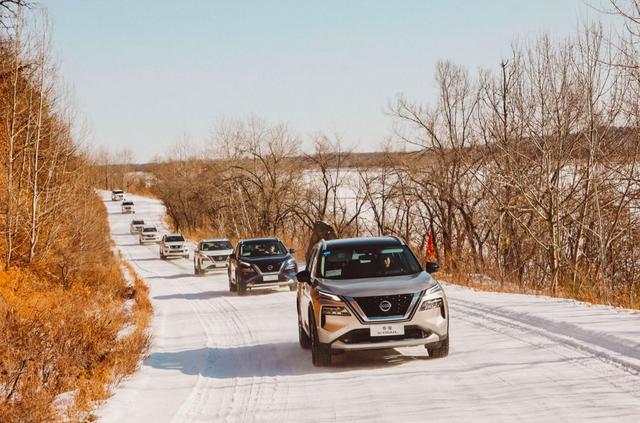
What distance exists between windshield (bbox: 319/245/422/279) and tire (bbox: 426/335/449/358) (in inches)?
47.2

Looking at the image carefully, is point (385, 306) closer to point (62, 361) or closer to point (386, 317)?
point (386, 317)

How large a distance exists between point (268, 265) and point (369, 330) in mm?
14272

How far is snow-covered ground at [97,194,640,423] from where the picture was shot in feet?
23.2

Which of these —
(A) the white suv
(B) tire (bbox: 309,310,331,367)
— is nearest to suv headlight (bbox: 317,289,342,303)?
(B) tire (bbox: 309,310,331,367)

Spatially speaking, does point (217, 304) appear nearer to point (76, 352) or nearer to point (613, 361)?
point (76, 352)

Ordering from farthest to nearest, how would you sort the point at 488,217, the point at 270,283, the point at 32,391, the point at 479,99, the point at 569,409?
the point at 488,217 < the point at 479,99 < the point at 270,283 < the point at 32,391 < the point at 569,409

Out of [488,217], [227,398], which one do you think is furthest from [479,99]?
[227,398]

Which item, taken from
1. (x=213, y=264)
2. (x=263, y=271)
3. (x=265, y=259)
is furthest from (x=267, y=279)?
(x=213, y=264)

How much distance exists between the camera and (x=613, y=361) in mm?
8695

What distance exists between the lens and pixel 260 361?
10.8 m

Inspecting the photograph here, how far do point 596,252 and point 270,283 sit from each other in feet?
43.9

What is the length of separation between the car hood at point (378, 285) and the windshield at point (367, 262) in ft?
0.82

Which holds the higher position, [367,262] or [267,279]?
[367,262]

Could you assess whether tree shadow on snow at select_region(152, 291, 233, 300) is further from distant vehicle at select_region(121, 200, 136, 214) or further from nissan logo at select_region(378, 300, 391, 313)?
distant vehicle at select_region(121, 200, 136, 214)
